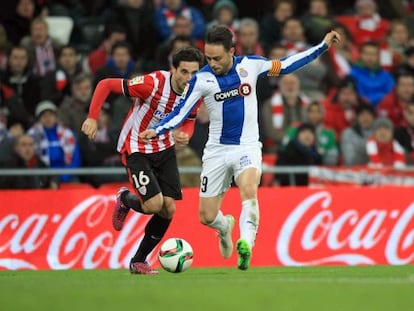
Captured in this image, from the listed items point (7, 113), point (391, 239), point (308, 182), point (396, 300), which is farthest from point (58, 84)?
Result: point (396, 300)

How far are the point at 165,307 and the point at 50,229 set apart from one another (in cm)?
761

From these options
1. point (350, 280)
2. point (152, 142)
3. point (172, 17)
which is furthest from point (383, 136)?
point (350, 280)

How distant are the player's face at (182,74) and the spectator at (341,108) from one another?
698 cm

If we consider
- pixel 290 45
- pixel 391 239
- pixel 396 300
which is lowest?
pixel 391 239

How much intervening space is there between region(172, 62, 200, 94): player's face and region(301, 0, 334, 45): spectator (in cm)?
857

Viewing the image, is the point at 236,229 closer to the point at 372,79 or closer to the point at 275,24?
the point at 372,79

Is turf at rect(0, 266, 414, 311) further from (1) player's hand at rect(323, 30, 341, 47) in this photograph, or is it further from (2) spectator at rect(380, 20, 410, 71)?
(2) spectator at rect(380, 20, 410, 71)

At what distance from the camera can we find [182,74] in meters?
13.3

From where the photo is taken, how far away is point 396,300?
31.4 feet

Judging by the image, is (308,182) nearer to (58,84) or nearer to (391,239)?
(391,239)

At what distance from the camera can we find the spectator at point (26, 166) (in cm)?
1697

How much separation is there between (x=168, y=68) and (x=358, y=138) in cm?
319

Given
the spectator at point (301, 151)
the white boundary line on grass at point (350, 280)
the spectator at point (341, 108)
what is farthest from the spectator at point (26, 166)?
the white boundary line on grass at point (350, 280)

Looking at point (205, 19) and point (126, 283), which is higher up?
point (205, 19)
